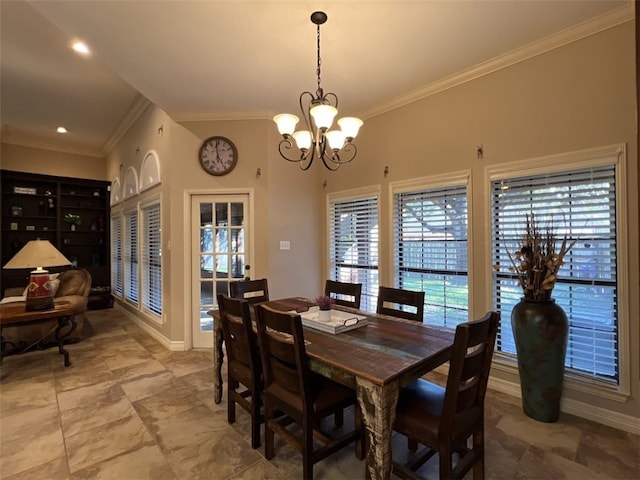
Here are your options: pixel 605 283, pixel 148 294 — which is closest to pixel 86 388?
pixel 148 294

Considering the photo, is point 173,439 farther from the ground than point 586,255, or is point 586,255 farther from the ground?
point 586,255

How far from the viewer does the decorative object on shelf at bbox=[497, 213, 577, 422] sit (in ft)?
7.44

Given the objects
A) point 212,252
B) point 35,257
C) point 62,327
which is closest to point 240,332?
point 212,252

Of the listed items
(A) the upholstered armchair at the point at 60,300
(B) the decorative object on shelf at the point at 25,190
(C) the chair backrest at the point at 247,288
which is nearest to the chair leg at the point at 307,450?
(C) the chair backrest at the point at 247,288

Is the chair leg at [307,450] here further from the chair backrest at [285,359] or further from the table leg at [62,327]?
the table leg at [62,327]

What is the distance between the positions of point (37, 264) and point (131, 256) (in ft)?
7.11

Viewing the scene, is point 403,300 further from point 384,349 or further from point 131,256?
point 131,256

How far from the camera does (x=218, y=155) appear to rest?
12.8 ft

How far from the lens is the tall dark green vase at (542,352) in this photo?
2.26m

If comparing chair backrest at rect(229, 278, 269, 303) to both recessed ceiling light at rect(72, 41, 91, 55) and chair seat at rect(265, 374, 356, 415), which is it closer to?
chair seat at rect(265, 374, 356, 415)

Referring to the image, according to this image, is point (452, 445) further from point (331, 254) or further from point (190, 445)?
point (331, 254)

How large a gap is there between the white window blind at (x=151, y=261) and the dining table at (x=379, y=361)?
3209 mm

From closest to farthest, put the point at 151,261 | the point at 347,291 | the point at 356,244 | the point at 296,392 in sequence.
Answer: the point at 296,392
the point at 347,291
the point at 356,244
the point at 151,261

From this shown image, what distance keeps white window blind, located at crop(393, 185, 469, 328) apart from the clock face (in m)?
2.04
